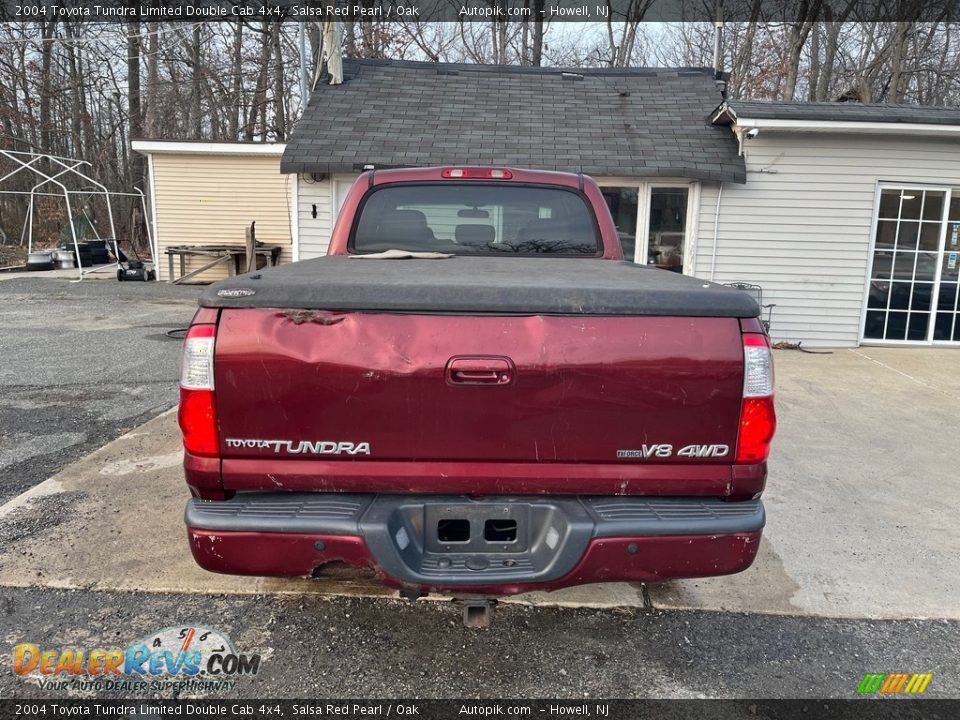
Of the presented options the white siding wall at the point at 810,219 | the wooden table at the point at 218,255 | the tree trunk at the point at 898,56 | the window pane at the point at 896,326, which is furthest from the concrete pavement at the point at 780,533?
the tree trunk at the point at 898,56

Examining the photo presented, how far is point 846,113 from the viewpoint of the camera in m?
8.62

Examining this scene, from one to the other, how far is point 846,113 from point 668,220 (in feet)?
8.54

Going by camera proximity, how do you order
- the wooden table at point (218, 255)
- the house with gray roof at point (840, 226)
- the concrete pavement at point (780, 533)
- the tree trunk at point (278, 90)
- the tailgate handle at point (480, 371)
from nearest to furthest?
the tailgate handle at point (480, 371), the concrete pavement at point (780, 533), the house with gray roof at point (840, 226), the wooden table at point (218, 255), the tree trunk at point (278, 90)

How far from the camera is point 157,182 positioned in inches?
639

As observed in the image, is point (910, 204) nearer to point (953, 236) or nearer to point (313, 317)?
point (953, 236)

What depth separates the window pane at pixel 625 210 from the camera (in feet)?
31.1

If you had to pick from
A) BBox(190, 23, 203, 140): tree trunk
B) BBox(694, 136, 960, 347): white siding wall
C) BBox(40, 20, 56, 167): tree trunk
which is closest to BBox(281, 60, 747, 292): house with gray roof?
BBox(694, 136, 960, 347): white siding wall

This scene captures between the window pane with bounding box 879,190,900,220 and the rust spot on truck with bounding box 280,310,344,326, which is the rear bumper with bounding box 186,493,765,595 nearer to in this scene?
the rust spot on truck with bounding box 280,310,344,326

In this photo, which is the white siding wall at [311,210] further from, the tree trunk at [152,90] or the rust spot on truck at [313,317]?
the tree trunk at [152,90]

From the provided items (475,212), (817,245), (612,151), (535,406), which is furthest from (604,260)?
(817,245)

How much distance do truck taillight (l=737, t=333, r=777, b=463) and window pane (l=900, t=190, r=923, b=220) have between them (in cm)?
897

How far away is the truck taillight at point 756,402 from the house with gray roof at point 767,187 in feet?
23.5

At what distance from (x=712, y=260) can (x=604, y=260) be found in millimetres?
6668

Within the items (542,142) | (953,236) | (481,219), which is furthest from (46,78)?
(953,236)
